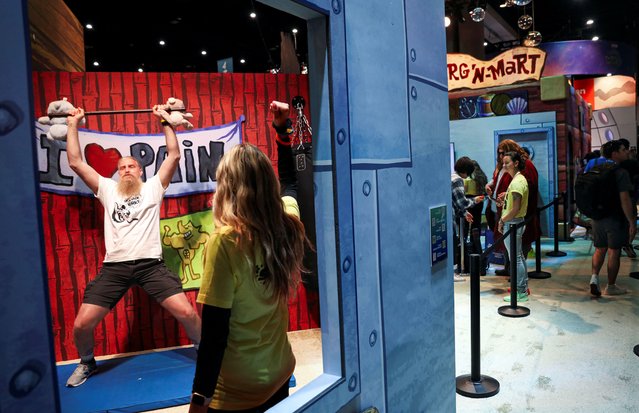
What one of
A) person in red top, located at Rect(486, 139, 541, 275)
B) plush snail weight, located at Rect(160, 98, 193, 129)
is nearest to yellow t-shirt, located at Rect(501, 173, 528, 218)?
person in red top, located at Rect(486, 139, 541, 275)

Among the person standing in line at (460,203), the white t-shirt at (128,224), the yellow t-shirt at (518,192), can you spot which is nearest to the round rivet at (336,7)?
the white t-shirt at (128,224)

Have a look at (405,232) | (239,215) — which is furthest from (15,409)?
(405,232)

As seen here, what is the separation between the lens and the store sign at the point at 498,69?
344 inches

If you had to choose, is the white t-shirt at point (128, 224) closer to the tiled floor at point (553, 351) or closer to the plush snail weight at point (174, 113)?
the plush snail weight at point (174, 113)

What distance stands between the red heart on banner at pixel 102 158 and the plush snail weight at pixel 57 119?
0.37m

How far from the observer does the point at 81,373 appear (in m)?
3.27

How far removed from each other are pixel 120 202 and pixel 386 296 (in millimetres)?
2284

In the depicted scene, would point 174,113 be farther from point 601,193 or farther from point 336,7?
point 601,193

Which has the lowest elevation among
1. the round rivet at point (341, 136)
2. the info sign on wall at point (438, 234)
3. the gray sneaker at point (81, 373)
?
the gray sneaker at point (81, 373)

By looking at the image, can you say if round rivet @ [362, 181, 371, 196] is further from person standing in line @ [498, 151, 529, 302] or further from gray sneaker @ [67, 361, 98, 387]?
person standing in line @ [498, 151, 529, 302]

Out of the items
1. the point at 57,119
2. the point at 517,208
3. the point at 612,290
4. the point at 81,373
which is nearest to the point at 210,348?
the point at 81,373

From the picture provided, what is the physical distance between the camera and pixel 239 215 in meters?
1.47

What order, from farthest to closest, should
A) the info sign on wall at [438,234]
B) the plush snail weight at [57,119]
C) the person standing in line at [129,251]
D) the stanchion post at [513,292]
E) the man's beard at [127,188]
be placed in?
the stanchion post at [513,292] → the man's beard at [127,188] → the person standing in line at [129,251] → the plush snail weight at [57,119] → the info sign on wall at [438,234]

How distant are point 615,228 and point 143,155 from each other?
448 cm
